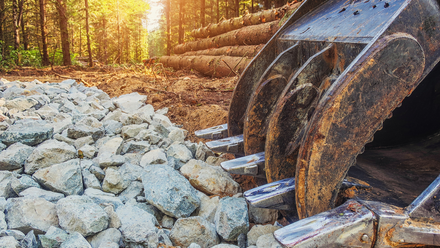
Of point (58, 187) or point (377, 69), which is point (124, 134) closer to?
point (58, 187)

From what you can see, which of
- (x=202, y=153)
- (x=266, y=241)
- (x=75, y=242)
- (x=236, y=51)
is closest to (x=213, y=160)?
(x=202, y=153)

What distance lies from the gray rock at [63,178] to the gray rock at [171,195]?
1.97 feet

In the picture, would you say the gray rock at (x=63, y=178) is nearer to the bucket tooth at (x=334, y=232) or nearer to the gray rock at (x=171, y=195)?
the gray rock at (x=171, y=195)

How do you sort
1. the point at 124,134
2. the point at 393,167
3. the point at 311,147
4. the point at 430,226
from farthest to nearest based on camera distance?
1. the point at 124,134
2. the point at 393,167
3. the point at 311,147
4. the point at 430,226

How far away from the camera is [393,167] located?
2492 mm

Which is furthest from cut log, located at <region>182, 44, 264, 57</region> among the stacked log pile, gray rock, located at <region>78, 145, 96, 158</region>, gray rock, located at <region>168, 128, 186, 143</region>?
gray rock, located at <region>78, 145, 96, 158</region>

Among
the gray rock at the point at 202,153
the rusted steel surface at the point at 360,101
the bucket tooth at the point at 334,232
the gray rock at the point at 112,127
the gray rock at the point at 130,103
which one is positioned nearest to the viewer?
the bucket tooth at the point at 334,232

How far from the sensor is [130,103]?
209 inches

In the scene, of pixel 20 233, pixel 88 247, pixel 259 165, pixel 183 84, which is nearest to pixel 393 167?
pixel 259 165

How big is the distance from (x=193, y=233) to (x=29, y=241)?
0.97 m

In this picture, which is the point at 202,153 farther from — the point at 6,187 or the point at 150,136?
the point at 6,187

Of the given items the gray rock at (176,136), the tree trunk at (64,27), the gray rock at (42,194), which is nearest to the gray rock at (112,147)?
the gray rock at (176,136)

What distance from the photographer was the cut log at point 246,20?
8.30 metres

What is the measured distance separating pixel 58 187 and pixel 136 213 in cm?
82
